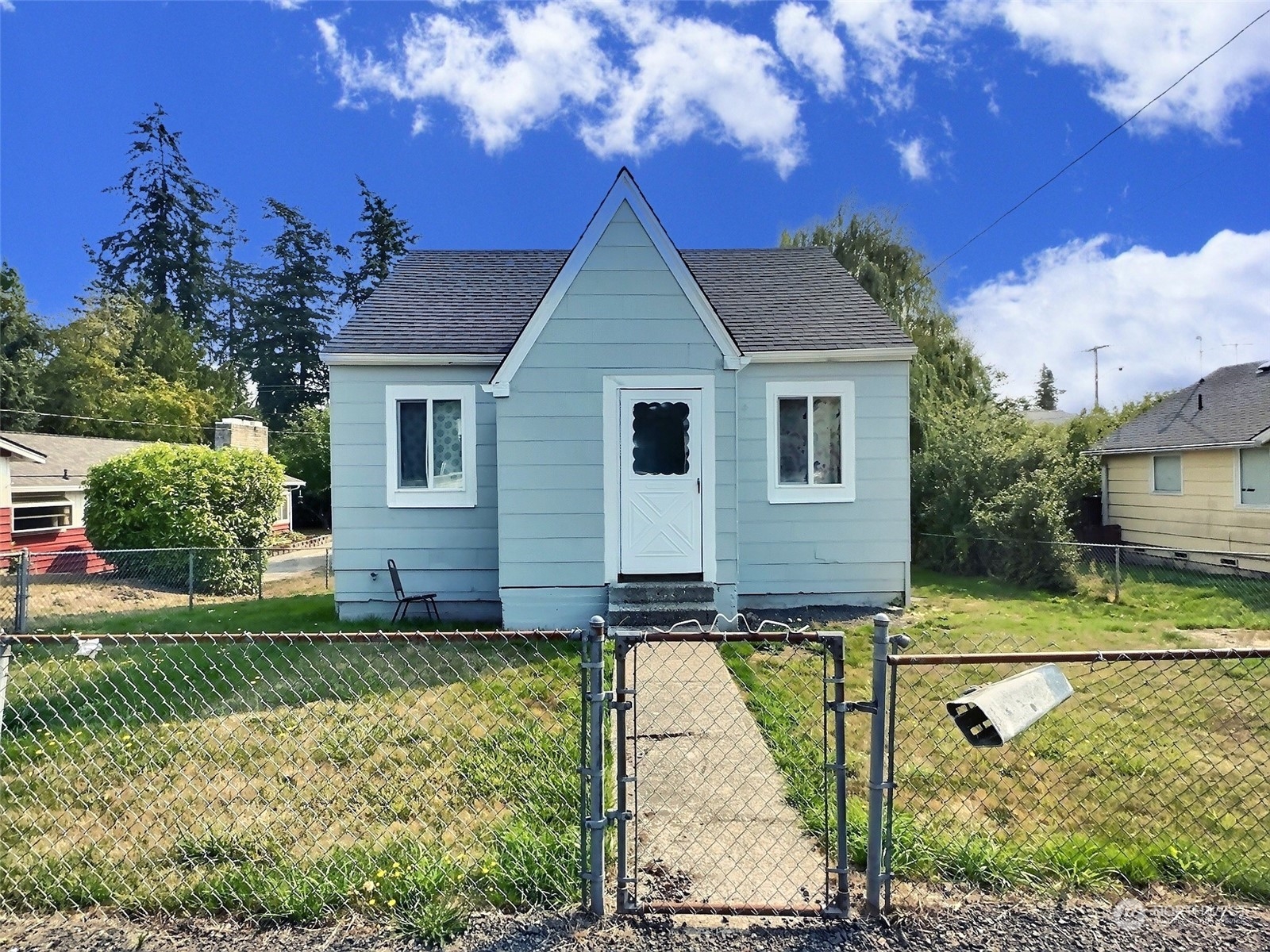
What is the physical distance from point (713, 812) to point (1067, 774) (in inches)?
95.4

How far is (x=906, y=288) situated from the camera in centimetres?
1878

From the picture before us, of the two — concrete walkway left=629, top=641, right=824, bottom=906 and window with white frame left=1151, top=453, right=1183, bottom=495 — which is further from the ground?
window with white frame left=1151, top=453, right=1183, bottom=495

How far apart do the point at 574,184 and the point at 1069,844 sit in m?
17.9

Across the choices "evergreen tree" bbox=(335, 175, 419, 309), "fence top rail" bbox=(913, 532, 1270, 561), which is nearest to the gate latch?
"fence top rail" bbox=(913, 532, 1270, 561)

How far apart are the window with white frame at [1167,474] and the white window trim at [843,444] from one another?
1019 cm

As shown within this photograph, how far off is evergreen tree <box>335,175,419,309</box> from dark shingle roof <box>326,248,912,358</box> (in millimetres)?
30192

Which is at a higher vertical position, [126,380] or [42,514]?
[126,380]

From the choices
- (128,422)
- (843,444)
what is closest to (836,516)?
(843,444)

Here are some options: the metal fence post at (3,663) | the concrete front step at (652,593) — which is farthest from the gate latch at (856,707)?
the concrete front step at (652,593)

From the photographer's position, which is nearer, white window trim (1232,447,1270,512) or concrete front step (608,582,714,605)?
concrete front step (608,582,714,605)

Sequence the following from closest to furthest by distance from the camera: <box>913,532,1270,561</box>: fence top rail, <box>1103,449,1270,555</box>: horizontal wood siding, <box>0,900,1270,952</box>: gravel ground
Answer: <box>0,900,1270,952</box>: gravel ground
<box>913,532,1270,561</box>: fence top rail
<box>1103,449,1270,555</box>: horizontal wood siding

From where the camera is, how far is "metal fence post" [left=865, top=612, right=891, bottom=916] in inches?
97.3

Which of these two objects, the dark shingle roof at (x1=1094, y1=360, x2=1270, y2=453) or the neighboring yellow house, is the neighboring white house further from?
the dark shingle roof at (x1=1094, y1=360, x2=1270, y2=453)

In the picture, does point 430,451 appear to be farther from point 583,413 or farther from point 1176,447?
point 1176,447
